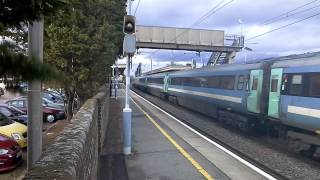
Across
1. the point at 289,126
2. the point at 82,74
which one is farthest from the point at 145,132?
the point at 289,126

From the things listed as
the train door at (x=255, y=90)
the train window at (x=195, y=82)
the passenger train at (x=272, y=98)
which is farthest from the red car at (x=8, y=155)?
the train window at (x=195, y=82)

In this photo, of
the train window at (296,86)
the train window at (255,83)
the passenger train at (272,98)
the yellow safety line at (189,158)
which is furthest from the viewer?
the train window at (255,83)

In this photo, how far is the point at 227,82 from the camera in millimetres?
22797

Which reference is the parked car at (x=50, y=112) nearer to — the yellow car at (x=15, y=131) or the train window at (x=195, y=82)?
the train window at (x=195, y=82)

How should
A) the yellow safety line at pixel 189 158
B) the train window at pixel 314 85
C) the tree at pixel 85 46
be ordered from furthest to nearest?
the tree at pixel 85 46, the train window at pixel 314 85, the yellow safety line at pixel 189 158

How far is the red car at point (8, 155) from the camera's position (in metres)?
12.1

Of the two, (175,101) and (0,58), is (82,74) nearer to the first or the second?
(0,58)

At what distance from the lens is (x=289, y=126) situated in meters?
15.4

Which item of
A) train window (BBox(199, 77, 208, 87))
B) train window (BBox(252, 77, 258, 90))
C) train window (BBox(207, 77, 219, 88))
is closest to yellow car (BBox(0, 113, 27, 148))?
train window (BBox(252, 77, 258, 90))

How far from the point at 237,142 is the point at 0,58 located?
53.9 feet

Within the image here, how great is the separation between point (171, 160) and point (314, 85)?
15.0 ft

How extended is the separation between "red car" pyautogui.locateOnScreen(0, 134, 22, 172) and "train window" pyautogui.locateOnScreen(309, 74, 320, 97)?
26.9ft

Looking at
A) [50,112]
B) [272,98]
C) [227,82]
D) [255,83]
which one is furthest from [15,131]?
[50,112]

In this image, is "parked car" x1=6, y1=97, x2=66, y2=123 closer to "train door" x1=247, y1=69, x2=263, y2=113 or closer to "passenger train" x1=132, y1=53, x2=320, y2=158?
"passenger train" x1=132, y1=53, x2=320, y2=158
